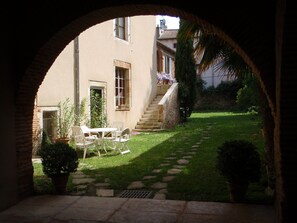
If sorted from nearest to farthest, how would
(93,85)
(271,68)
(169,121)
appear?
(271,68) < (93,85) < (169,121)

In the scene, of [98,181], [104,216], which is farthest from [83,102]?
[104,216]

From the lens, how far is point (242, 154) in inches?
179

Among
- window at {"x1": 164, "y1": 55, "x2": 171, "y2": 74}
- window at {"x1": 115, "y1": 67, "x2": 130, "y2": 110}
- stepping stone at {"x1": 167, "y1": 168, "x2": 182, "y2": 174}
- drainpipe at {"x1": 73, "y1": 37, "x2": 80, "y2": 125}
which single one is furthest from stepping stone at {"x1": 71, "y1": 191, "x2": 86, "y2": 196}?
window at {"x1": 164, "y1": 55, "x2": 171, "y2": 74}

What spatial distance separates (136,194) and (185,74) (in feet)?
46.4

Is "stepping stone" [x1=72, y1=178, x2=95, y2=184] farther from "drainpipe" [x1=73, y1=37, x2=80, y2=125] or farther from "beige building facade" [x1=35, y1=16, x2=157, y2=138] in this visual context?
"drainpipe" [x1=73, y1=37, x2=80, y2=125]

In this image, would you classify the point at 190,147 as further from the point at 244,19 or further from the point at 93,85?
the point at 244,19

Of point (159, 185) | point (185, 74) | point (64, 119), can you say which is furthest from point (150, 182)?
point (185, 74)

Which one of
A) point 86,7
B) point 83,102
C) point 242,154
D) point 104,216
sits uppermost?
point 86,7

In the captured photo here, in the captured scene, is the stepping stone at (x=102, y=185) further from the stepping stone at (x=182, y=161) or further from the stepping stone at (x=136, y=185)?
the stepping stone at (x=182, y=161)

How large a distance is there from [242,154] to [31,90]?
3.23m

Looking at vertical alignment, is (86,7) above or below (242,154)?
above

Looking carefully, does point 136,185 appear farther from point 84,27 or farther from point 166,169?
point 84,27

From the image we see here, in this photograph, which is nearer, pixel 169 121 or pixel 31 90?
pixel 31 90

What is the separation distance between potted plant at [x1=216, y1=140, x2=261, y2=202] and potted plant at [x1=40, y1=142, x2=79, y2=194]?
2292 mm
